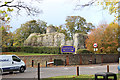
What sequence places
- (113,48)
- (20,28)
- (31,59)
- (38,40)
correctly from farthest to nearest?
(20,28), (38,40), (113,48), (31,59)

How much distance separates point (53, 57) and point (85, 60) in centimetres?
501

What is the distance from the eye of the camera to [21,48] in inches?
1912

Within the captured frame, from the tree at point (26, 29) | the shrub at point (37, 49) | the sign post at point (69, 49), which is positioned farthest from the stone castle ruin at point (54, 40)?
the sign post at point (69, 49)

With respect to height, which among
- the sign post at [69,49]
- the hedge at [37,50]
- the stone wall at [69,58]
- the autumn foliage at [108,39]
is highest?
the autumn foliage at [108,39]

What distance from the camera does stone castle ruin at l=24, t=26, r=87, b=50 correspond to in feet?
140

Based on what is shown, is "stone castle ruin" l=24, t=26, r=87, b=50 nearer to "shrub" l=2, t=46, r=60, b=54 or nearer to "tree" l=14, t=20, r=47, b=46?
"shrub" l=2, t=46, r=60, b=54

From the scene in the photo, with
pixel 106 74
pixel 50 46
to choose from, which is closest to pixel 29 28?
pixel 50 46

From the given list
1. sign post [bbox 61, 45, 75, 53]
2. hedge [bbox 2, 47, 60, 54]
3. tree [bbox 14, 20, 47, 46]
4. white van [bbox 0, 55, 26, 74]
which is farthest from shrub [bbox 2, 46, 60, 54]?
white van [bbox 0, 55, 26, 74]

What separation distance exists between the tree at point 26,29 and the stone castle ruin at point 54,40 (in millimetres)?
7147

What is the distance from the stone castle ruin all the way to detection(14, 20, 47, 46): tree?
7.15 meters

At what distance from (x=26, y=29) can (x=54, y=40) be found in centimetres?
1492

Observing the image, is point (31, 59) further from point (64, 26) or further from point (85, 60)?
point (64, 26)

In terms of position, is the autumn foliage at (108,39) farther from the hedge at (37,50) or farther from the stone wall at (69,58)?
the hedge at (37,50)

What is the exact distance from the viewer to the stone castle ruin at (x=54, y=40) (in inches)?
1683
